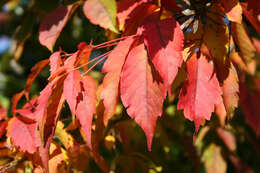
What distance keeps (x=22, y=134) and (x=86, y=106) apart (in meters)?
0.23

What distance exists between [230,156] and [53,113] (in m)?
0.91

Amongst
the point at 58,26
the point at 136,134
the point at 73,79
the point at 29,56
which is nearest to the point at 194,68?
the point at 73,79

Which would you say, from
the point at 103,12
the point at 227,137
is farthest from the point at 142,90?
the point at 227,137

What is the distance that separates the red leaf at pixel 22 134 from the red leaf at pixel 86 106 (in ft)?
0.59

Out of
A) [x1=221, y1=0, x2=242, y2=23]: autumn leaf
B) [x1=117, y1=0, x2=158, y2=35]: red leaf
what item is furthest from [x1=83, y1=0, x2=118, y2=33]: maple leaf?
[x1=221, y1=0, x2=242, y2=23]: autumn leaf

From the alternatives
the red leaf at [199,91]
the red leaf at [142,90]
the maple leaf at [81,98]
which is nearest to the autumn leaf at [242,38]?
the red leaf at [199,91]

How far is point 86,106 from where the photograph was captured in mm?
664

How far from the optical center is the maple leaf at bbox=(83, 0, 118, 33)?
2.67ft

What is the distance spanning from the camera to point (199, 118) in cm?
63

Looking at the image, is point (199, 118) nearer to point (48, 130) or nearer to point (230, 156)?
point (48, 130)

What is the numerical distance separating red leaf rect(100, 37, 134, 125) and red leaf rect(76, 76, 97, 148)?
27 millimetres

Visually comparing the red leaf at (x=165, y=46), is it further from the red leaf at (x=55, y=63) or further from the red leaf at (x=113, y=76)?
the red leaf at (x=55, y=63)

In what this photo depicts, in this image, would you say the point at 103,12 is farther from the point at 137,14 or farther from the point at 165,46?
the point at 165,46

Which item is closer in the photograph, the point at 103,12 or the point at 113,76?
the point at 113,76
